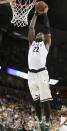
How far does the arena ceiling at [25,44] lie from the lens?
2008 cm

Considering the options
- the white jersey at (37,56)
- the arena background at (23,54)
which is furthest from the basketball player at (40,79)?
the arena background at (23,54)

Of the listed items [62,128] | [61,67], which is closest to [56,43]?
[61,67]

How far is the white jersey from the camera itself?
6980mm

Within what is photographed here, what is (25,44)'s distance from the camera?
23.2 metres

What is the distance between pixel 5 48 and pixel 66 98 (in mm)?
5602

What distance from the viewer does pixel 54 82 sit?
24.1m

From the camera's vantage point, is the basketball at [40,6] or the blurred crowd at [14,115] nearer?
the basketball at [40,6]

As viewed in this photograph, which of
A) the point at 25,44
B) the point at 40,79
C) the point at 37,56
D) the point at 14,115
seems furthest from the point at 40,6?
the point at 25,44

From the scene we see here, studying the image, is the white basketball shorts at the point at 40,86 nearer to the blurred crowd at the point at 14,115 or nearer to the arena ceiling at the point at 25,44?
the blurred crowd at the point at 14,115

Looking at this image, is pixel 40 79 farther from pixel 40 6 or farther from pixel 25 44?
pixel 25 44

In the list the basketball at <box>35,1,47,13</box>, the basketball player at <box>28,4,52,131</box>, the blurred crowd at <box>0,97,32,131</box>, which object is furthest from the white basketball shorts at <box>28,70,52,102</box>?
the blurred crowd at <box>0,97,32,131</box>

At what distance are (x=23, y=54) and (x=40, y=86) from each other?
1636 cm

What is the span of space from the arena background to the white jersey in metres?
12.7

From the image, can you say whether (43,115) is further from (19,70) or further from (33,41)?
(19,70)
